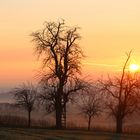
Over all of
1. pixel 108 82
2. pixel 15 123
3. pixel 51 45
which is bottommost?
pixel 15 123

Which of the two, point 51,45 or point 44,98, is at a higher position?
point 51,45

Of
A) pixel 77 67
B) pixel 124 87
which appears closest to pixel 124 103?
pixel 124 87

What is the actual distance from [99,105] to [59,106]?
785 inches

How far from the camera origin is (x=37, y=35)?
6969 cm

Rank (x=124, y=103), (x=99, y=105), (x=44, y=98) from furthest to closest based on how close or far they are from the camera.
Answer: (x=99, y=105), (x=44, y=98), (x=124, y=103)

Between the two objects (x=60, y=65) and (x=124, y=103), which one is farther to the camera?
(x=60, y=65)

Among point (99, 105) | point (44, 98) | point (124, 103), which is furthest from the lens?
point (99, 105)

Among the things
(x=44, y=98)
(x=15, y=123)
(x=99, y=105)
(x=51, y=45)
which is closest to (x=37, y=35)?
(x=51, y=45)

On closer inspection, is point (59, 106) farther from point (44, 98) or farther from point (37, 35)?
point (37, 35)

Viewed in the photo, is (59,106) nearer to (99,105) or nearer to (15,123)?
(15,123)

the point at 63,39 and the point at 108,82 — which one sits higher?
the point at 63,39

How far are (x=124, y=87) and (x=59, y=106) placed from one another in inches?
361

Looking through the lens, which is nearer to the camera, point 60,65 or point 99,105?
point 60,65

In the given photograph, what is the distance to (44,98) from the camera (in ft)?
228
